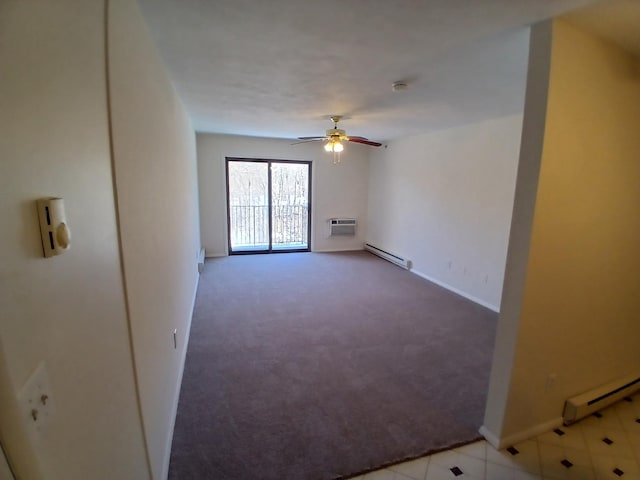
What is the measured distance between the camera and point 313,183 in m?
6.37

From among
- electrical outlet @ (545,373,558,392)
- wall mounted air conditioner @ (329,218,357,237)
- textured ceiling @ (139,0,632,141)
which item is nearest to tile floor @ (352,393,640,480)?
electrical outlet @ (545,373,558,392)

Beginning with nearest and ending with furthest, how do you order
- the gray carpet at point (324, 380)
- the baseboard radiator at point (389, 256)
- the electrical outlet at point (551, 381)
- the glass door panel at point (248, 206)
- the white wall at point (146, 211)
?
1. the white wall at point (146, 211)
2. the gray carpet at point (324, 380)
3. the electrical outlet at point (551, 381)
4. the baseboard radiator at point (389, 256)
5. the glass door panel at point (248, 206)

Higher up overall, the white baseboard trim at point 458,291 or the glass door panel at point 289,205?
the glass door panel at point 289,205

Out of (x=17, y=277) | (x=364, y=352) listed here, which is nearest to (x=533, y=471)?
(x=364, y=352)

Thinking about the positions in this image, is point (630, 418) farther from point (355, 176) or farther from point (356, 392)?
point (355, 176)

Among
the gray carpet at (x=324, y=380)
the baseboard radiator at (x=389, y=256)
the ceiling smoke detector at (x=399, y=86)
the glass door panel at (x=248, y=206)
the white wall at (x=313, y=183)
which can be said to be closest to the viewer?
the gray carpet at (x=324, y=380)

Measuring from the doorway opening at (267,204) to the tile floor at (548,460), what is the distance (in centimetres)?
503

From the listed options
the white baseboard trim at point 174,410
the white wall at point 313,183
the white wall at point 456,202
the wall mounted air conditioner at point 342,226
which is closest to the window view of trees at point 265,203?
the white wall at point 313,183

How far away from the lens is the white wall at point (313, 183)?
5781mm

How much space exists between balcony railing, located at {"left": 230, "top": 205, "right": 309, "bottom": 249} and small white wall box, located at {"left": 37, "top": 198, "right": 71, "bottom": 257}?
561 centimetres

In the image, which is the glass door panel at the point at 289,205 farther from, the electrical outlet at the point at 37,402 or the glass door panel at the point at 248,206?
the electrical outlet at the point at 37,402

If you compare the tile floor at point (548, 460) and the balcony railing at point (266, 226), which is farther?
the balcony railing at point (266, 226)

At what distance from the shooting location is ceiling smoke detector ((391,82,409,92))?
243 cm

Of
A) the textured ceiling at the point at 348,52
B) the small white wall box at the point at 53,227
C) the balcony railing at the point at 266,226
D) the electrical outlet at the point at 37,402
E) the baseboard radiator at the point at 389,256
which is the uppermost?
the textured ceiling at the point at 348,52
